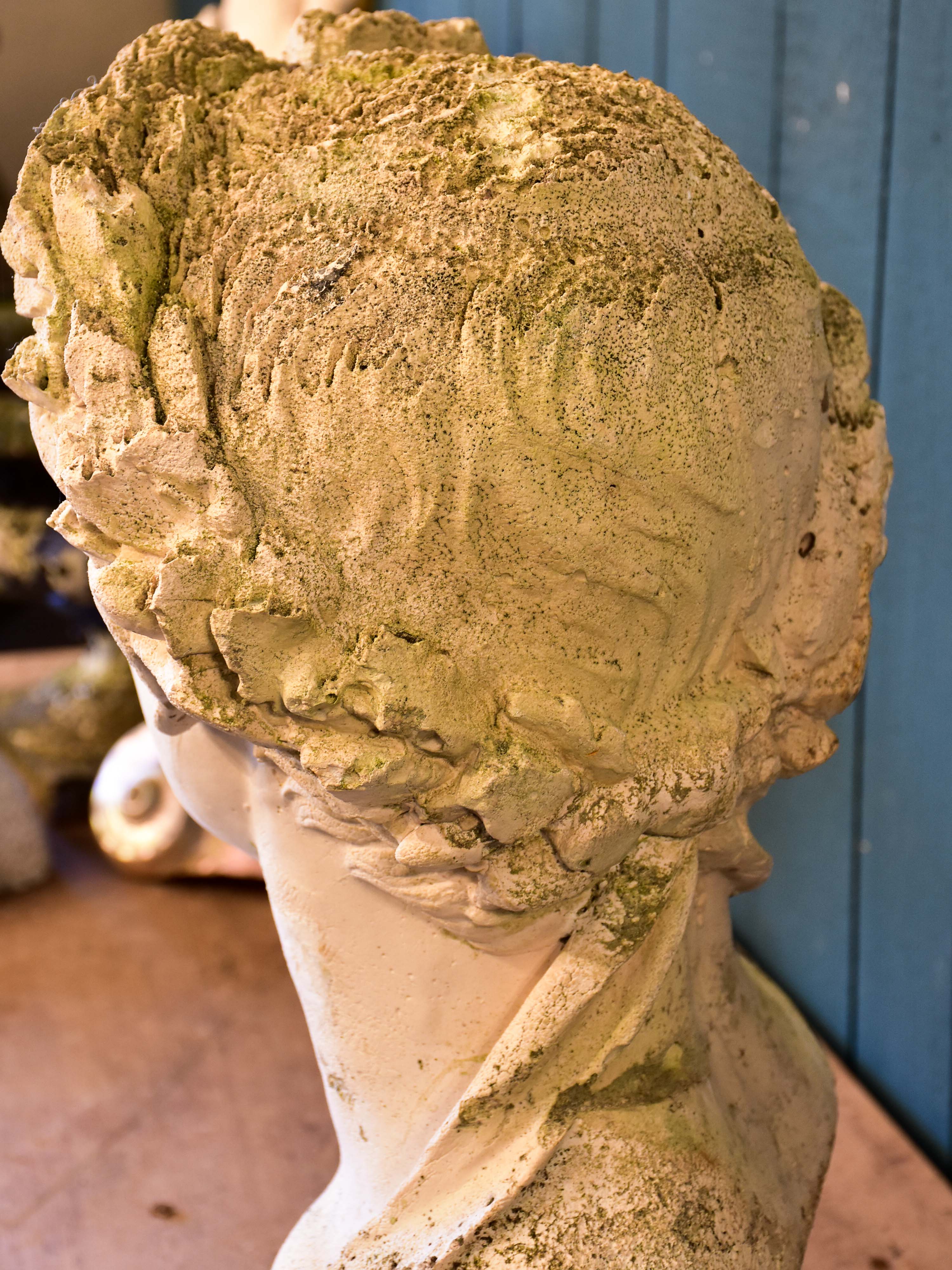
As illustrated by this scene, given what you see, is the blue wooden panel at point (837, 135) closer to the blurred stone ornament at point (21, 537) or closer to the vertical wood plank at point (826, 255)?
the vertical wood plank at point (826, 255)

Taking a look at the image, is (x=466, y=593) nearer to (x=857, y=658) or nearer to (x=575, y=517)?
(x=575, y=517)

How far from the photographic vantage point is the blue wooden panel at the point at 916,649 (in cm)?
135

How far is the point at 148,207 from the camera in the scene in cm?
77

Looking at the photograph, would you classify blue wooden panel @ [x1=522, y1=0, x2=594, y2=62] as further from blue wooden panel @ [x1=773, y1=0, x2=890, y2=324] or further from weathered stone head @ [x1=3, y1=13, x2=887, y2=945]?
weathered stone head @ [x1=3, y1=13, x2=887, y2=945]

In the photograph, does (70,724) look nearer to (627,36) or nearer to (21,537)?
(21,537)

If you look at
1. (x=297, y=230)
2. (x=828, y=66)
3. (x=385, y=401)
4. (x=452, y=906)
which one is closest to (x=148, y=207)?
(x=297, y=230)

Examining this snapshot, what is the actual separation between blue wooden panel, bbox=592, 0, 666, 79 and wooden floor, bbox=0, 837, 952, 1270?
1.52m

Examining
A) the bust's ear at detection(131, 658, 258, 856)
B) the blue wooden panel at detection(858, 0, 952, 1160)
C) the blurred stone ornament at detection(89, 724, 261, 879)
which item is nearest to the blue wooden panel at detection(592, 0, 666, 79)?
the blue wooden panel at detection(858, 0, 952, 1160)

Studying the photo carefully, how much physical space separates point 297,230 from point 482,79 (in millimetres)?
167

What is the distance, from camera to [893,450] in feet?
4.83

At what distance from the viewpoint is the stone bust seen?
74 cm

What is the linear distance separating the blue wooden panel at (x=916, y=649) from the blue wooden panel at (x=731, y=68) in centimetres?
25

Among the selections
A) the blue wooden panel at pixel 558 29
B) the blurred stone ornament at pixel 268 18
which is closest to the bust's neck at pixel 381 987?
the blue wooden panel at pixel 558 29

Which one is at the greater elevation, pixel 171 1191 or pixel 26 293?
pixel 26 293
